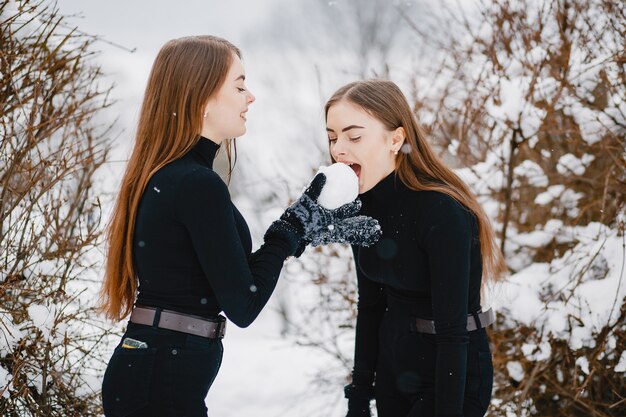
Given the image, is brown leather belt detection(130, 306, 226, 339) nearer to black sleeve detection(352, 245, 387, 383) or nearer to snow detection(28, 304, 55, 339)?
black sleeve detection(352, 245, 387, 383)

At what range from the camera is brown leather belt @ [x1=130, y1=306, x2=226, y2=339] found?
1.98 m

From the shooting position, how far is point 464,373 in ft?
7.15

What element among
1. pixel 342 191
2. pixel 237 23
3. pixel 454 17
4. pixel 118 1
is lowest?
pixel 342 191

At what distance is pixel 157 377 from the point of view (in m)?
1.95

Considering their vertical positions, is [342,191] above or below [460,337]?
above

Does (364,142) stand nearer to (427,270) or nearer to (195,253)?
(427,270)

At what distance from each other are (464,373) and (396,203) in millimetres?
696

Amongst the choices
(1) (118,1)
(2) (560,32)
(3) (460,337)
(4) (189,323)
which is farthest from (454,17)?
(1) (118,1)

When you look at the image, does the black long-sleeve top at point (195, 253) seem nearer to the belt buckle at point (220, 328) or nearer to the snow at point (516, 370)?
the belt buckle at point (220, 328)

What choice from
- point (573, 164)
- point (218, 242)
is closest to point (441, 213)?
point (218, 242)

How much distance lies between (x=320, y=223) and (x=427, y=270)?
46 cm

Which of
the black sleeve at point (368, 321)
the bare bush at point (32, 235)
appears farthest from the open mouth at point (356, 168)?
the bare bush at point (32, 235)

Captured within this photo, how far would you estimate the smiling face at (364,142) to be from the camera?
2533 millimetres

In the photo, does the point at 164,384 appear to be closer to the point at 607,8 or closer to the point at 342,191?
the point at 342,191
